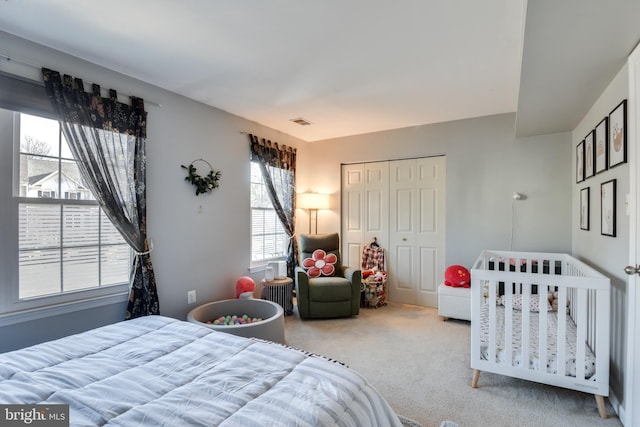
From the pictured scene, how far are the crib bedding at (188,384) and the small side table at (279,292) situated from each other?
222cm

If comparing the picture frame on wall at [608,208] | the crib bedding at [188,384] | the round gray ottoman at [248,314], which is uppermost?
the picture frame on wall at [608,208]

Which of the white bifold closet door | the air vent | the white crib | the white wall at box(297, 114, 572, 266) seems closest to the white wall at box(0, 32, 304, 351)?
the air vent

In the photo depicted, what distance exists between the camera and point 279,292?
3.88 metres

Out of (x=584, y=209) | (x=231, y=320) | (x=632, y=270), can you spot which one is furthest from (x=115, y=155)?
(x=584, y=209)

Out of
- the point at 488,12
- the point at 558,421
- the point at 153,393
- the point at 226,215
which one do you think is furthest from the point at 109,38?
the point at 558,421

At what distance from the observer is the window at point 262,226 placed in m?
4.16

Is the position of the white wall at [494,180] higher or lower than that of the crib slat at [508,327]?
higher

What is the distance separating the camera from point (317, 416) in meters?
1.01

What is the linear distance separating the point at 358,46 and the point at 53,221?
8.29 ft

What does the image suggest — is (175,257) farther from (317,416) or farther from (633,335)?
(633,335)

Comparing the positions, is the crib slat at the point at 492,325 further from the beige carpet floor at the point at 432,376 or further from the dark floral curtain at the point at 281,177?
the dark floral curtain at the point at 281,177

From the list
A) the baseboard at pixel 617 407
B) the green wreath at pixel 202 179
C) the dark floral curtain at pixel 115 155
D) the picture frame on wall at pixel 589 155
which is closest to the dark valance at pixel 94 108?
the dark floral curtain at pixel 115 155

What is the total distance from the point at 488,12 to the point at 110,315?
3.44m

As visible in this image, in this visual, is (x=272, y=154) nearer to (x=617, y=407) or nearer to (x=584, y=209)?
(x=584, y=209)
